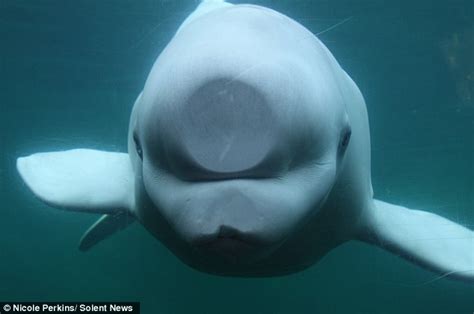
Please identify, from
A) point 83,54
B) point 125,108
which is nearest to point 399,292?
point 125,108

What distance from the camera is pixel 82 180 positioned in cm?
806

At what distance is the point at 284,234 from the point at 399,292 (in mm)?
11997

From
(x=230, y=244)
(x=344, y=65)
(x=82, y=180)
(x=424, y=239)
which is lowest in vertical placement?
(x=230, y=244)

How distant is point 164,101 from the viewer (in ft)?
12.0

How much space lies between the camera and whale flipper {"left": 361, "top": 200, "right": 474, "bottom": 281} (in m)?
7.07

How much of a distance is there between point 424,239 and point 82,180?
4458 mm

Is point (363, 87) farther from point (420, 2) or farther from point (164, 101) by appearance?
point (164, 101)

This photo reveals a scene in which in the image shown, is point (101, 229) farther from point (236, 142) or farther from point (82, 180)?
point (236, 142)

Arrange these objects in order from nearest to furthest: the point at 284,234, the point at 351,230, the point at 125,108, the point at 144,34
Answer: the point at 284,234
the point at 351,230
the point at 144,34
the point at 125,108

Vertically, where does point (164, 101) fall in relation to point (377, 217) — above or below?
above

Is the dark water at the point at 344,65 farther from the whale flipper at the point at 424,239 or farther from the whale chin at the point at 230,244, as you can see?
the whale chin at the point at 230,244

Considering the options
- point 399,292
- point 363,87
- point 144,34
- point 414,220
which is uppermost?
point 144,34

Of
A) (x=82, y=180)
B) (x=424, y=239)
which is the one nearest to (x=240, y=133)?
(x=424, y=239)

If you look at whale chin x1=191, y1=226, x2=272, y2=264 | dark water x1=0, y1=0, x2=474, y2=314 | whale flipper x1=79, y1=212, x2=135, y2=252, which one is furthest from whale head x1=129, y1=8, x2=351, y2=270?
dark water x1=0, y1=0, x2=474, y2=314
